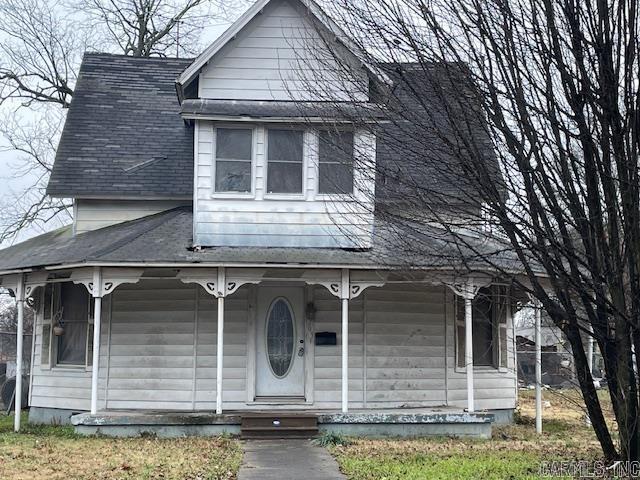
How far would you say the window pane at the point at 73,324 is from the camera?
52.5 ft

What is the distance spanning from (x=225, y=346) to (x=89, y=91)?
7.35 meters

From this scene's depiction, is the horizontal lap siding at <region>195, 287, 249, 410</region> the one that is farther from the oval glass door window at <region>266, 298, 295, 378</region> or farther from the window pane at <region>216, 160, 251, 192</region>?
the window pane at <region>216, 160, 251, 192</region>

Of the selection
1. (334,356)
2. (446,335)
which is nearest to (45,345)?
(334,356)

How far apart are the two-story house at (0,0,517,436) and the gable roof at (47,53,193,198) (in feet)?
0.22

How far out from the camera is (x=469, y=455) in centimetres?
1127

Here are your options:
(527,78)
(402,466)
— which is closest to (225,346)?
(402,466)

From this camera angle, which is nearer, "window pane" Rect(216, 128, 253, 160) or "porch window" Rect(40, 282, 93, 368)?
"window pane" Rect(216, 128, 253, 160)

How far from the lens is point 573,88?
7.94 m

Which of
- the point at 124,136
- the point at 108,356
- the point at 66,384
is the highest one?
the point at 124,136

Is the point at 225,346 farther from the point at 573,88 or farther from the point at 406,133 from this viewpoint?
the point at 573,88

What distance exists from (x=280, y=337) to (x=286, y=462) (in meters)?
4.78

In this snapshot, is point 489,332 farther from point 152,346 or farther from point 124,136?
point 124,136

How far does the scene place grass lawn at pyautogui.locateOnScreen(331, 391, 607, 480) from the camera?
955 centimetres

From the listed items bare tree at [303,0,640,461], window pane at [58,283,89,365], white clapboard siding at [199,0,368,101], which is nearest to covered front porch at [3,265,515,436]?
window pane at [58,283,89,365]
